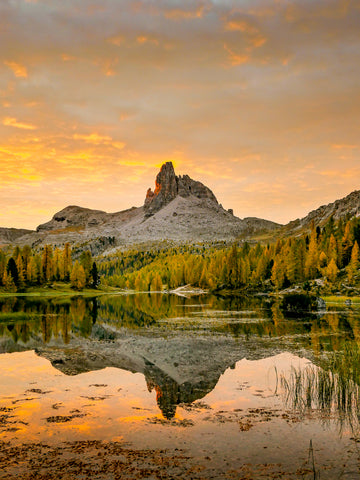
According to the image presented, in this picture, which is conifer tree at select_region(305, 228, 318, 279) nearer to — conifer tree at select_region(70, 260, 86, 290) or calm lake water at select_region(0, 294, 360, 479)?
conifer tree at select_region(70, 260, 86, 290)

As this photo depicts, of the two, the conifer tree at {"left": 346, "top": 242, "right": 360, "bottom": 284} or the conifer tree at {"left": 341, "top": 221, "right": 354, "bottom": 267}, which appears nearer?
the conifer tree at {"left": 346, "top": 242, "right": 360, "bottom": 284}

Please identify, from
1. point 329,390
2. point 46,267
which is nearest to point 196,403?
point 329,390

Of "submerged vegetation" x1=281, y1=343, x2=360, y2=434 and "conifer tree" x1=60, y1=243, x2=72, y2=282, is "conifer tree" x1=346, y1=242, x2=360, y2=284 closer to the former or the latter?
"submerged vegetation" x1=281, y1=343, x2=360, y2=434

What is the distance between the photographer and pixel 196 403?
60.1 ft

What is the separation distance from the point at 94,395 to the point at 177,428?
6.35 m

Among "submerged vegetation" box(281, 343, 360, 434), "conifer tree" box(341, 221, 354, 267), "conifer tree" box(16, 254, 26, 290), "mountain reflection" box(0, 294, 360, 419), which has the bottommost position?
"mountain reflection" box(0, 294, 360, 419)

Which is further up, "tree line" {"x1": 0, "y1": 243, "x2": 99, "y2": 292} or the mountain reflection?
"tree line" {"x1": 0, "y1": 243, "x2": 99, "y2": 292}

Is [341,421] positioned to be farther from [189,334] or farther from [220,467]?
[189,334]

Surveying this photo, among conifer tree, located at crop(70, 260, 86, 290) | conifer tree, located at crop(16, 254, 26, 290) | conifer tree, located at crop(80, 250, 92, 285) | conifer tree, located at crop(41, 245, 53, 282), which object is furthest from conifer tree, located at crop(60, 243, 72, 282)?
conifer tree, located at crop(16, 254, 26, 290)

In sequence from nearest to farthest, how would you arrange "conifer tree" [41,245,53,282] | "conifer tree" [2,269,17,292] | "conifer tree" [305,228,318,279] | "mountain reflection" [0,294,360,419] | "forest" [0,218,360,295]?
"mountain reflection" [0,294,360,419] < "forest" [0,218,360,295] < "conifer tree" [2,269,17,292] < "conifer tree" [305,228,318,279] < "conifer tree" [41,245,53,282]

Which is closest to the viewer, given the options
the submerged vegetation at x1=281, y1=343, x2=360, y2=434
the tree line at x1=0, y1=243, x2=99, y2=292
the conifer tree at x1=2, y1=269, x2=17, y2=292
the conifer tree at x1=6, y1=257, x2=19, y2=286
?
the submerged vegetation at x1=281, y1=343, x2=360, y2=434

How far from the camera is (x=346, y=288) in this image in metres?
109

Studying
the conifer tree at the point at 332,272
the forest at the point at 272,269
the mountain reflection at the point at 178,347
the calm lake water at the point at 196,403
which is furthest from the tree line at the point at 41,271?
the calm lake water at the point at 196,403

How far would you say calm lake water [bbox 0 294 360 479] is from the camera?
12195mm
